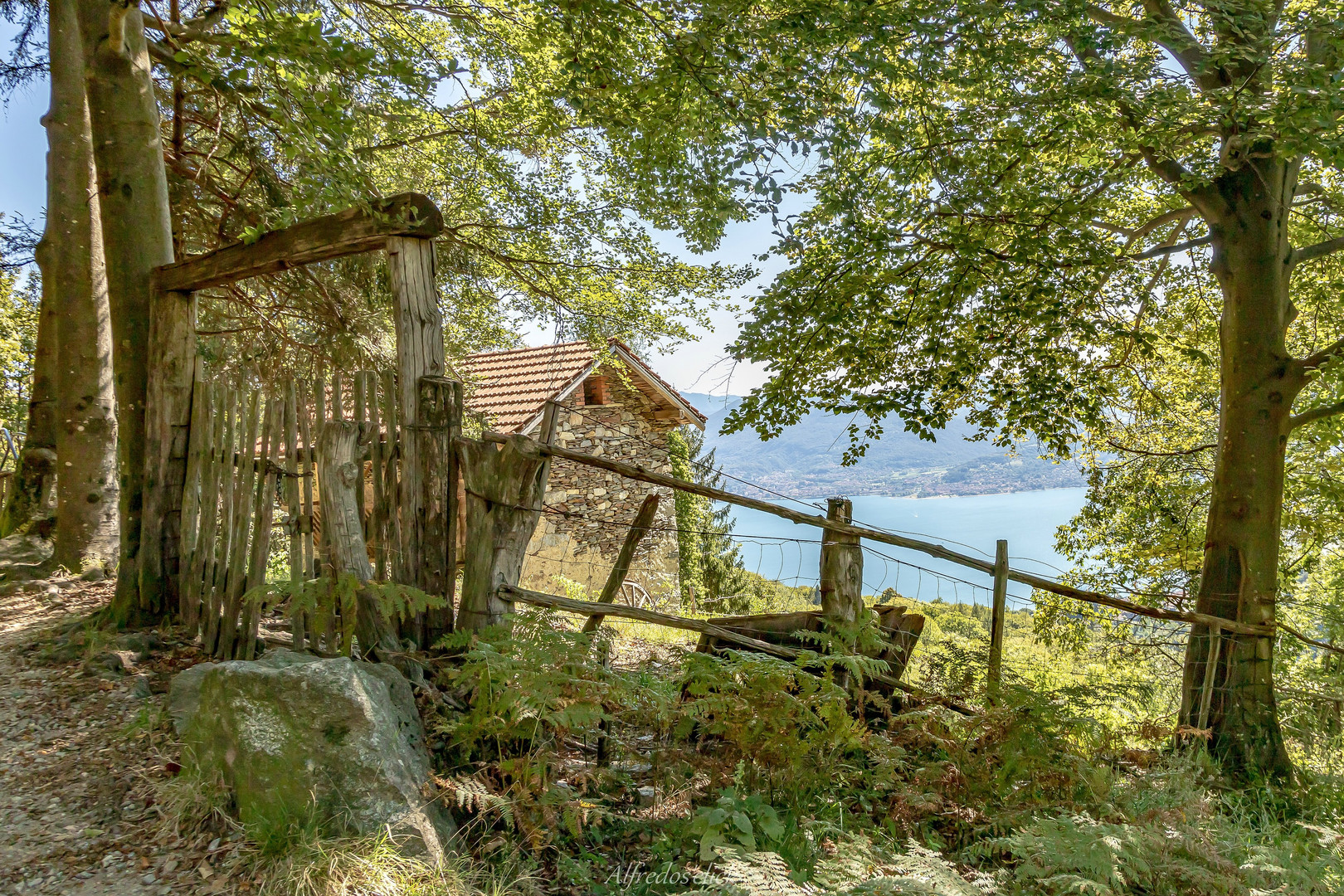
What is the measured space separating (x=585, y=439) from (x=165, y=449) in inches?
348

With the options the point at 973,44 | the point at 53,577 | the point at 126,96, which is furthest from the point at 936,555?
the point at 53,577

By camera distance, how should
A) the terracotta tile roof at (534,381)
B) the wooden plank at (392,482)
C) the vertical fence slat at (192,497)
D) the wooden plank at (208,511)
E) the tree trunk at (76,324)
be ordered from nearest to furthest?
the wooden plank at (392,482) < the wooden plank at (208,511) < the vertical fence slat at (192,497) < the tree trunk at (76,324) < the terracotta tile roof at (534,381)

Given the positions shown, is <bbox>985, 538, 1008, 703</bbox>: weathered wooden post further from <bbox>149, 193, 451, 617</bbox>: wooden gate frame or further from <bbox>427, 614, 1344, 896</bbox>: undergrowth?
<bbox>149, 193, 451, 617</bbox>: wooden gate frame

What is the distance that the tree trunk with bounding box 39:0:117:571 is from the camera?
5230mm

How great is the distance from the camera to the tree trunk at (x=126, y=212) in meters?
4.54

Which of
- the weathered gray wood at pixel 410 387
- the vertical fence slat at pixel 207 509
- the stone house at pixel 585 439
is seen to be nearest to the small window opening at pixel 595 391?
the stone house at pixel 585 439

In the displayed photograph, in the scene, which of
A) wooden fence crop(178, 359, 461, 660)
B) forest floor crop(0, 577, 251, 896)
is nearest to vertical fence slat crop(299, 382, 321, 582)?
wooden fence crop(178, 359, 461, 660)

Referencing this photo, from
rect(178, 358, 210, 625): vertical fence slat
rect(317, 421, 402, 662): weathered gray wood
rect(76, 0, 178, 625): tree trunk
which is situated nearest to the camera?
Answer: rect(317, 421, 402, 662): weathered gray wood

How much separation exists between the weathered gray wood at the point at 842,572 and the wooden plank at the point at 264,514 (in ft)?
9.94

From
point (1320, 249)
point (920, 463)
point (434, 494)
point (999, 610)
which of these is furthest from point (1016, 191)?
point (920, 463)

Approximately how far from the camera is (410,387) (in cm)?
365

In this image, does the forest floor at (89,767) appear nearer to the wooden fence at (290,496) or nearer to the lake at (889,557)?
the wooden fence at (290,496)

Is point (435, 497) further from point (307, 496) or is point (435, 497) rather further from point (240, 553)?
point (240, 553)

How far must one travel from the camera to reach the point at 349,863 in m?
2.16
